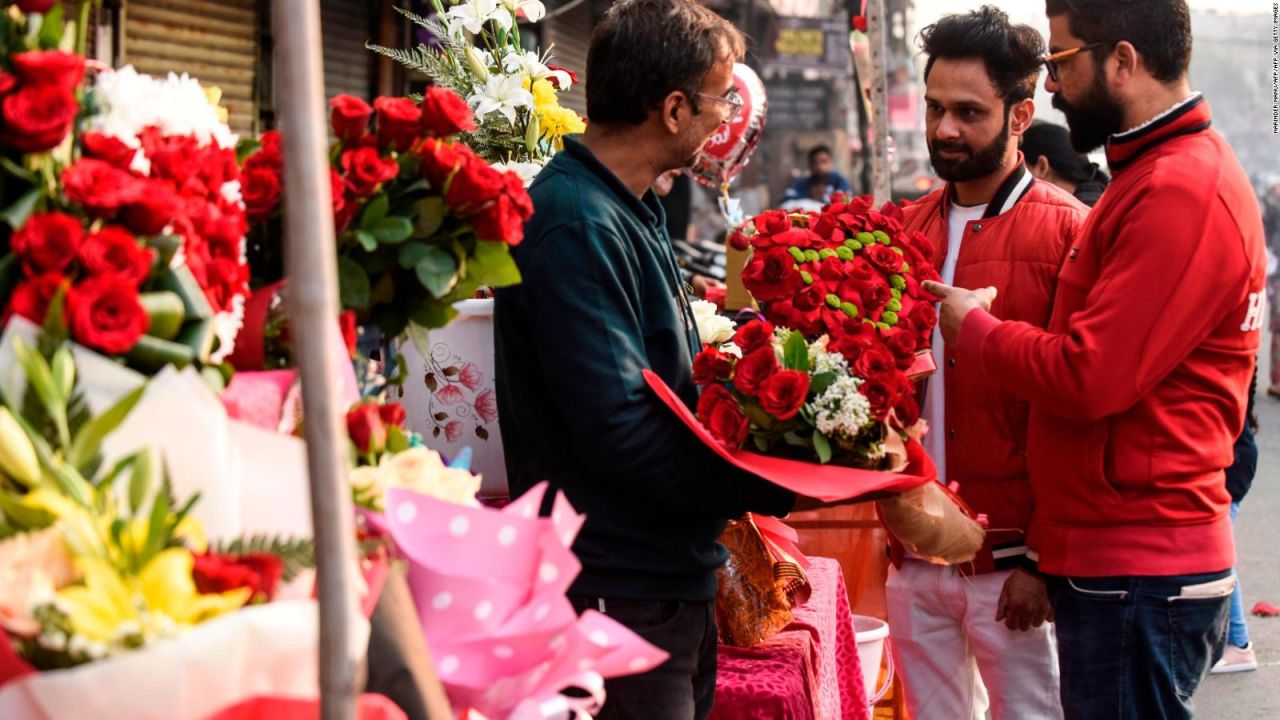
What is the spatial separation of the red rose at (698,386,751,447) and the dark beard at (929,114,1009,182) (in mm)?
1493

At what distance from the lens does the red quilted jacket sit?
3369 mm

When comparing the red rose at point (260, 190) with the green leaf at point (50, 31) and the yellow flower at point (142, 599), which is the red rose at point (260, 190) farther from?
the yellow flower at point (142, 599)

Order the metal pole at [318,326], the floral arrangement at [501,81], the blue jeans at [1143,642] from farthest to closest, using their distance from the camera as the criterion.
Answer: the floral arrangement at [501,81] < the blue jeans at [1143,642] < the metal pole at [318,326]

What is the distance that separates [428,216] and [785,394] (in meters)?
0.74

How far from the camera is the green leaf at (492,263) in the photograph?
1768 mm

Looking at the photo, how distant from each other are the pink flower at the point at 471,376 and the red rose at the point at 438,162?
44.3 inches

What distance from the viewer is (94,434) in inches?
50.0

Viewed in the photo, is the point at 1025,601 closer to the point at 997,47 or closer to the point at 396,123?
the point at 997,47

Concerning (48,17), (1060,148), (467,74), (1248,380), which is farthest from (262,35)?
(48,17)

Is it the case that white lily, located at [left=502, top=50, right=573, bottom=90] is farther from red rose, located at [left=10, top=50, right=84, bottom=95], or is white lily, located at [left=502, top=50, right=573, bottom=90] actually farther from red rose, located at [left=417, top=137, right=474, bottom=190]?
red rose, located at [left=10, top=50, right=84, bottom=95]

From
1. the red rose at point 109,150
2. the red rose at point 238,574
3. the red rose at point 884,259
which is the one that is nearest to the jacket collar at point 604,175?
the red rose at point 884,259

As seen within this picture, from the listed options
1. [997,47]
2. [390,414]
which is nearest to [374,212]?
[390,414]

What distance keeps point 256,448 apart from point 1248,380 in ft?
7.80

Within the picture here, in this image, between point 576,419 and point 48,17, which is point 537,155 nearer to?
point 576,419
